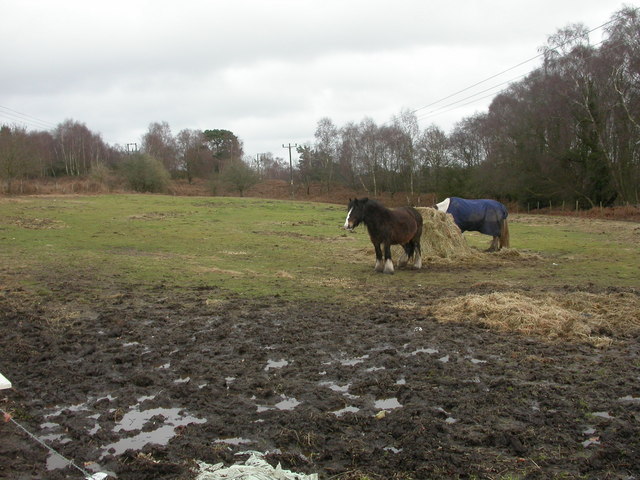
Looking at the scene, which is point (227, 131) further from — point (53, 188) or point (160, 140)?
point (53, 188)

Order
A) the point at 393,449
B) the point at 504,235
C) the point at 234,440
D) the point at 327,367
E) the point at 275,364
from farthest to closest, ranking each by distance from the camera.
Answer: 1. the point at 504,235
2. the point at 275,364
3. the point at 327,367
4. the point at 234,440
5. the point at 393,449

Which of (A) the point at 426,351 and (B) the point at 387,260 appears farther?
(B) the point at 387,260

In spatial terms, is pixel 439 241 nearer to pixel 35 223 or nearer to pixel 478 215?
pixel 478 215

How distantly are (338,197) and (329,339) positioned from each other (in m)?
61.1

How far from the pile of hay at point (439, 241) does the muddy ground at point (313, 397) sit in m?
7.37

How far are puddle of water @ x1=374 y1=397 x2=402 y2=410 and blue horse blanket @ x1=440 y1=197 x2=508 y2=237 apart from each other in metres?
12.7

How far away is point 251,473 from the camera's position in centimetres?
354

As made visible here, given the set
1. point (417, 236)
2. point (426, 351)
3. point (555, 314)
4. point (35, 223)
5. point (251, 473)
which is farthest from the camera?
point (35, 223)

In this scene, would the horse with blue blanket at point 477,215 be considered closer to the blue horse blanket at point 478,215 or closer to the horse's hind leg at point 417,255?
the blue horse blanket at point 478,215

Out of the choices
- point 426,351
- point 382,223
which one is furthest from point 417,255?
point 426,351

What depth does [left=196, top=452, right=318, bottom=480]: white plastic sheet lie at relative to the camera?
3.52 m

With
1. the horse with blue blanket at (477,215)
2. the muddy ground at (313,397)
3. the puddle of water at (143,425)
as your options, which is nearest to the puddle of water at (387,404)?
the muddy ground at (313,397)

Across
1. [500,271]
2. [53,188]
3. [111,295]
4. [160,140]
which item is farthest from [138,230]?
[160,140]

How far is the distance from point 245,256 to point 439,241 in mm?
5762
